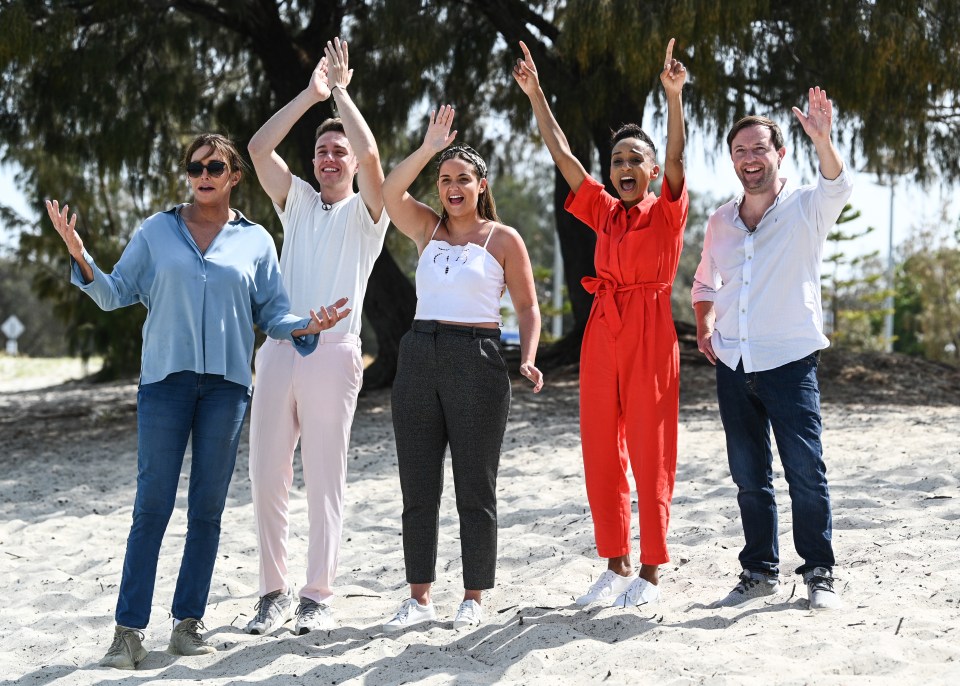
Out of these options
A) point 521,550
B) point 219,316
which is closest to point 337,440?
point 219,316

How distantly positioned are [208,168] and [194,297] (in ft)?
1.41

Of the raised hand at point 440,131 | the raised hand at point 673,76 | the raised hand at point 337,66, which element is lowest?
the raised hand at point 440,131

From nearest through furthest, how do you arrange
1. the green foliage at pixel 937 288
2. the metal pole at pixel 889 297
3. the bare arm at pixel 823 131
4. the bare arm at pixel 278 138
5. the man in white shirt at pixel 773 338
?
the bare arm at pixel 823 131, the man in white shirt at pixel 773 338, the bare arm at pixel 278 138, the green foliage at pixel 937 288, the metal pole at pixel 889 297

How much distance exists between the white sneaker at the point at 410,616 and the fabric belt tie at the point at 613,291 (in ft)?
3.63

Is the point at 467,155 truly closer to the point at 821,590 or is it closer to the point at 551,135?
the point at 551,135

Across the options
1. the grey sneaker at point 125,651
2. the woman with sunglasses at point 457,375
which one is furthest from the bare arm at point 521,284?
the grey sneaker at point 125,651

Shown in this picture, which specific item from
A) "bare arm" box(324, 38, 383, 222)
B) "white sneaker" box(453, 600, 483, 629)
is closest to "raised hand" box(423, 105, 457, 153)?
"bare arm" box(324, 38, 383, 222)

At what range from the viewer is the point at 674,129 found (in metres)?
3.53

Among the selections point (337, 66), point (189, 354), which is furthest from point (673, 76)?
point (189, 354)

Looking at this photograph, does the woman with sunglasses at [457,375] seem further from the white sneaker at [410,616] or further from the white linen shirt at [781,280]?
the white linen shirt at [781,280]

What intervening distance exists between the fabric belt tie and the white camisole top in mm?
315

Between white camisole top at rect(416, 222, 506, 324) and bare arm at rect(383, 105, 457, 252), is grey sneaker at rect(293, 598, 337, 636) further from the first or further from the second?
bare arm at rect(383, 105, 457, 252)

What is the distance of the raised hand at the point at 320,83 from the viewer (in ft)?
12.2

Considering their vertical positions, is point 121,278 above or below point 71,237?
below
